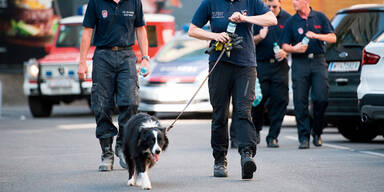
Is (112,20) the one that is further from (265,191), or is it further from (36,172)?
(265,191)

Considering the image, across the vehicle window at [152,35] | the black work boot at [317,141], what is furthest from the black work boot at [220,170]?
the vehicle window at [152,35]

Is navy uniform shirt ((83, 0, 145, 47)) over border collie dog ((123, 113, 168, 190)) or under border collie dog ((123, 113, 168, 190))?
over

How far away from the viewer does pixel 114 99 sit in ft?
28.8

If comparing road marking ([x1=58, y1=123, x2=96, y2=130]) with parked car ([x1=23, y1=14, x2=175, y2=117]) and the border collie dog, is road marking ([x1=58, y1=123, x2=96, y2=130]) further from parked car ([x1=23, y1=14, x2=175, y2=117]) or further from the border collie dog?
the border collie dog

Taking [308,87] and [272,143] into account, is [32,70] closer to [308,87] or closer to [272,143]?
Result: [272,143]

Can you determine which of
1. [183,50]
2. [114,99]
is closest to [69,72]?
[183,50]

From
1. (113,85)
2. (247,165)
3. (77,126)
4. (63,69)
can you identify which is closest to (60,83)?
(63,69)

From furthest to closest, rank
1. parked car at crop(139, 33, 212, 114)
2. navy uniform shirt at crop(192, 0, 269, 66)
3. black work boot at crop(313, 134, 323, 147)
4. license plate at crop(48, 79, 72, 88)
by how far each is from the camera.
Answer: license plate at crop(48, 79, 72, 88), parked car at crop(139, 33, 212, 114), black work boot at crop(313, 134, 323, 147), navy uniform shirt at crop(192, 0, 269, 66)

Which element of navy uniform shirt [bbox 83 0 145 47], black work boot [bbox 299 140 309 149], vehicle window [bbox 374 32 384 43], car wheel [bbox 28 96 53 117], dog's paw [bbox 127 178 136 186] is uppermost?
navy uniform shirt [bbox 83 0 145 47]

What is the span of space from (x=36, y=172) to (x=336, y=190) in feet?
10.1

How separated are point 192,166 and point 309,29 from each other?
3.01 metres

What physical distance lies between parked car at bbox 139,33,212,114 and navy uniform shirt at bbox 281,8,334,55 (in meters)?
5.22

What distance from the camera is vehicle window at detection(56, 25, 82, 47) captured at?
62.3 feet

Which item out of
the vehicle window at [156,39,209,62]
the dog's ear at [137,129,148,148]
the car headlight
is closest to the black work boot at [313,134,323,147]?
the dog's ear at [137,129,148,148]
